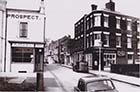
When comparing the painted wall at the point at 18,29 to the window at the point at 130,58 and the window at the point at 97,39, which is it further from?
the window at the point at 130,58

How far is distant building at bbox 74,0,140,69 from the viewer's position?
185 centimetres

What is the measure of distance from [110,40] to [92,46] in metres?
0.20

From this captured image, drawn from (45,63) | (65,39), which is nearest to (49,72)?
(45,63)

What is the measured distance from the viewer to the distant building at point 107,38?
185 cm

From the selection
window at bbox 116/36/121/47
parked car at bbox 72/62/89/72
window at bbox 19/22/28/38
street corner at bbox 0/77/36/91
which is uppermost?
window at bbox 19/22/28/38

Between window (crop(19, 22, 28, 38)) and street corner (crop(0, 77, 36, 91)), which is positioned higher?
window (crop(19, 22, 28, 38))

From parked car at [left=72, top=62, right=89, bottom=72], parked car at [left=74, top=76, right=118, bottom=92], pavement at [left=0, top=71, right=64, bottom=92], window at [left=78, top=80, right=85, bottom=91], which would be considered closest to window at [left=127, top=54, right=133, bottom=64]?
parked car at [left=74, top=76, right=118, bottom=92]

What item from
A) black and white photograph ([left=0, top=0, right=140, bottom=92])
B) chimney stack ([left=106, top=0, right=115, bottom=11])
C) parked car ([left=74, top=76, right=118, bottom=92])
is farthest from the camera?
chimney stack ([left=106, top=0, right=115, bottom=11])

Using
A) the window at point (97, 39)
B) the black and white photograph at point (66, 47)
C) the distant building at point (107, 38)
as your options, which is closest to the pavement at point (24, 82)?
the black and white photograph at point (66, 47)

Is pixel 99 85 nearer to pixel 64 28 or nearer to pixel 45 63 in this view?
pixel 45 63

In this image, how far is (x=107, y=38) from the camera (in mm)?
1867

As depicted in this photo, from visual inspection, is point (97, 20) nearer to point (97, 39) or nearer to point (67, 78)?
point (97, 39)

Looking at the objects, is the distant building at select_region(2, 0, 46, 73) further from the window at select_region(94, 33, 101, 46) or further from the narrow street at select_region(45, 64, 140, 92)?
the window at select_region(94, 33, 101, 46)

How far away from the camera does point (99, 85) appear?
1.78 meters
